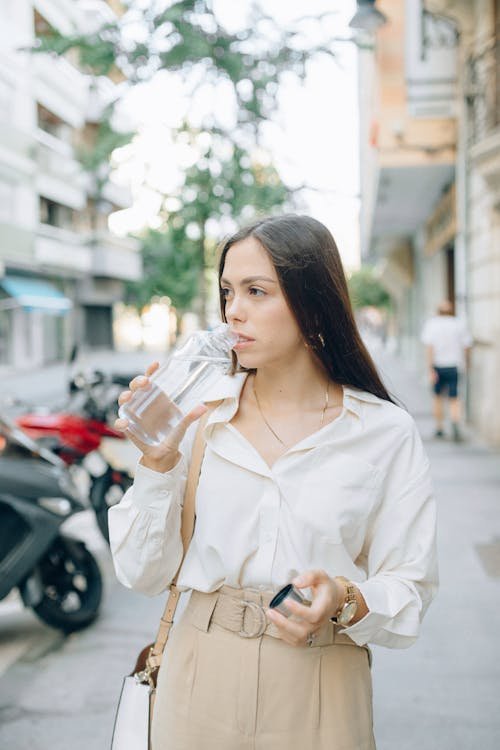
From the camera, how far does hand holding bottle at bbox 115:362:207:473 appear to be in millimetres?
1460

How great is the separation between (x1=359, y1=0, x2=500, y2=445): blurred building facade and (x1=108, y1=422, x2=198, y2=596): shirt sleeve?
8553 millimetres

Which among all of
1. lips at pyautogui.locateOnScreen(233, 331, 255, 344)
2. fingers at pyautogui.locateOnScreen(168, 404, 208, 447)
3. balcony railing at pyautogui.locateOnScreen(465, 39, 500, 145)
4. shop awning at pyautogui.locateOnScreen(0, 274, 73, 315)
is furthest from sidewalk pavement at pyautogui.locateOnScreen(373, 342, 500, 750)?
shop awning at pyautogui.locateOnScreen(0, 274, 73, 315)

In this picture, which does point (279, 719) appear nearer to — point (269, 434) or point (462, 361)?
point (269, 434)

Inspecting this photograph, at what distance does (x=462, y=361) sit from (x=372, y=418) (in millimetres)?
8799

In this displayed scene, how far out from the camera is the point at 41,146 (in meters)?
29.1

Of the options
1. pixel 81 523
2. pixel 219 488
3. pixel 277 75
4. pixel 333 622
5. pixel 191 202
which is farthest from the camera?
pixel 191 202

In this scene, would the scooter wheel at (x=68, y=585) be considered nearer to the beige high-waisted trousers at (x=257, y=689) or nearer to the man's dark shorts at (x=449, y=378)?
the beige high-waisted trousers at (x=257, y=689)

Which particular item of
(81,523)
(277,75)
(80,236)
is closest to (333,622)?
(81,523)

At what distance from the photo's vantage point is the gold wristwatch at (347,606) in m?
1.39

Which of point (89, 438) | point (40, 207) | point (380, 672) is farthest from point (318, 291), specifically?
point (40, 207)

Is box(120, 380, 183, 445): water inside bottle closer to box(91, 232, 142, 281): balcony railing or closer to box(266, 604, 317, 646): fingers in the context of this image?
box(266, 604, 317, 646): fingers

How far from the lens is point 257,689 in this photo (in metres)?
1.50

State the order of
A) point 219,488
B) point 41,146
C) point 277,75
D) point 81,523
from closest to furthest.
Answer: point 219,488 → point 81,523 → point 277,75 → point 41,146

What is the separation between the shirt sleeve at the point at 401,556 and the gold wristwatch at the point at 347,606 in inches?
0.9
